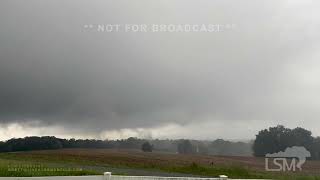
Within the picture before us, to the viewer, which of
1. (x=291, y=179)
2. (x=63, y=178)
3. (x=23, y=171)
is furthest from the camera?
(x=291, y=179)

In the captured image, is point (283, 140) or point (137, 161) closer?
point (137, 161)

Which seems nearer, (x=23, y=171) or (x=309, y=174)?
(x=23, y=171)

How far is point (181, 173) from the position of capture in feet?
121

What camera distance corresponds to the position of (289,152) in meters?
47.0

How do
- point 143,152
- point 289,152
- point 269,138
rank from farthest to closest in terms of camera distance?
point 269,138, point 289,152, point 143,152

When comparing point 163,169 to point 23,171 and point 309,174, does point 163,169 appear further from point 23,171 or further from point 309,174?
point 23,171

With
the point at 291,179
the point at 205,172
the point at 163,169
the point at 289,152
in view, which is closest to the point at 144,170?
the point at 163,169

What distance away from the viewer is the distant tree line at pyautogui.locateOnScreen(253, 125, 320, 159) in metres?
49.8

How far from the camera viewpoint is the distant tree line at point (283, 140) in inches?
→ 1961

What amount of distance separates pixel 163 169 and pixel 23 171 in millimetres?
14348

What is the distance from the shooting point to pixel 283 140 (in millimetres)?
52656

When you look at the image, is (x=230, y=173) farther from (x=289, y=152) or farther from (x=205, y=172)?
(x=289, y=152)

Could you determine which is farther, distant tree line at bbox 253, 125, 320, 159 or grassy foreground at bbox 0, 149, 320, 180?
distant tree line at bbox 253, 125, 320, 159

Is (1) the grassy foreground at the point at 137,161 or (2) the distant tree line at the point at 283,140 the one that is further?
(2) the distant tree line at the point at 283,140
